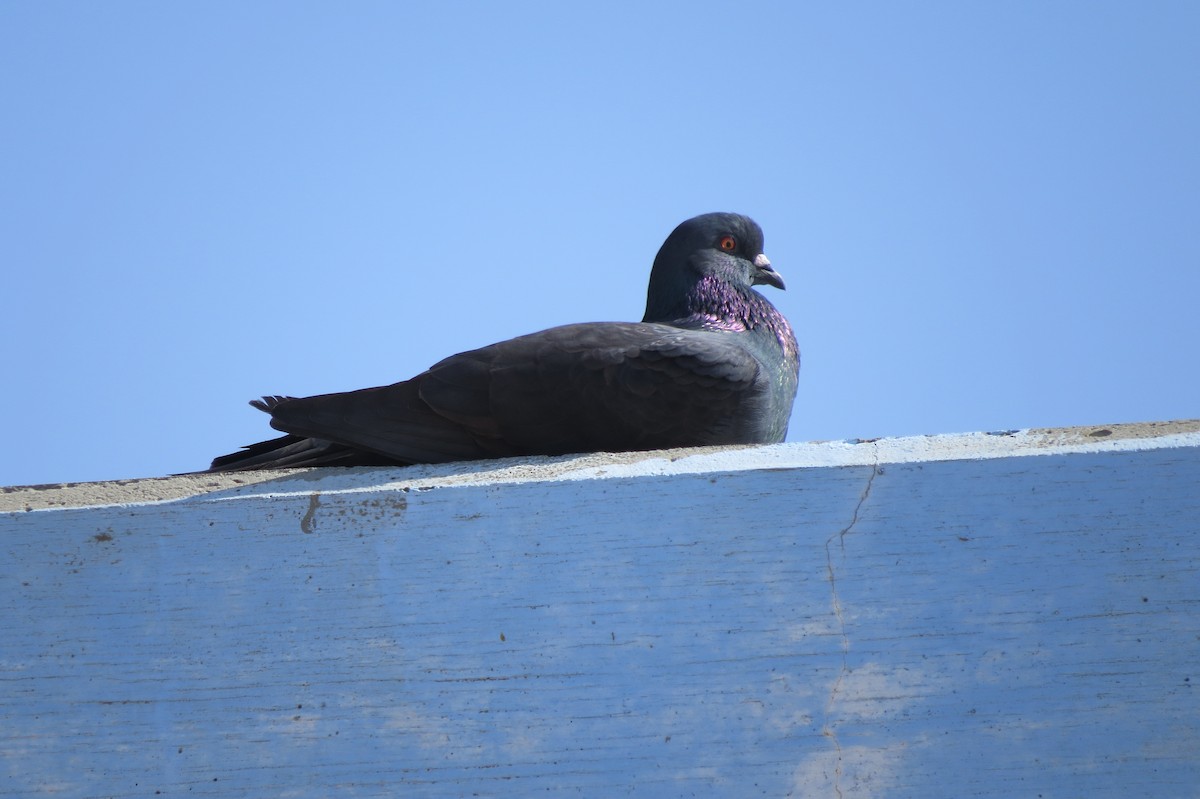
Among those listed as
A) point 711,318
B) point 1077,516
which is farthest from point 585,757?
point 711,318

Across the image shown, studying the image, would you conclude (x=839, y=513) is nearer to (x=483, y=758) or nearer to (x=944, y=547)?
(x=944, y=547)

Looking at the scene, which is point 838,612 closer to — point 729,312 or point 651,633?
point 651,633

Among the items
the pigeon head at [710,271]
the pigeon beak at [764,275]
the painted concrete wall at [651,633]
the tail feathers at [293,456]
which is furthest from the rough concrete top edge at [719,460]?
the pigeon beak at [764,275]

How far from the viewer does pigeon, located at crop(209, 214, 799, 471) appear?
3406mm

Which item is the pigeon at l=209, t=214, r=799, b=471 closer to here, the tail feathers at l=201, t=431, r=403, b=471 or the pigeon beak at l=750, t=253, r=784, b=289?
the tail feathers at l=201, t=431, r=403, b=471

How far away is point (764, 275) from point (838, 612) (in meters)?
2.43

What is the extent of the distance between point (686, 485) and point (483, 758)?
679 millimetres

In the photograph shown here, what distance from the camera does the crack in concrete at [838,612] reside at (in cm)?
230

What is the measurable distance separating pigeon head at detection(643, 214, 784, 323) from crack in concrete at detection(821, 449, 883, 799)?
1805 millimetres

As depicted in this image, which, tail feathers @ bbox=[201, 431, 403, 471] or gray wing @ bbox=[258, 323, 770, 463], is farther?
tail feathers @ bbox=[201, 431, 403, 471]

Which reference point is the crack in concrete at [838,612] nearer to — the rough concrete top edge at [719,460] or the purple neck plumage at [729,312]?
the rough concrete top edge at [719,460]

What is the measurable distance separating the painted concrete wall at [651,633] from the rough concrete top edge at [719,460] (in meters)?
0.02

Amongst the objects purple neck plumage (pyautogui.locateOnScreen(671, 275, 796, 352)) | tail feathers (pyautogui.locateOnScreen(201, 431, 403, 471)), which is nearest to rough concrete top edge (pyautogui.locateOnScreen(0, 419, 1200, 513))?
tail feathers (pyautogui.locateOnScreen(201, 431, 403, 471))

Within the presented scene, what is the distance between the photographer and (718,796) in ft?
7.62
